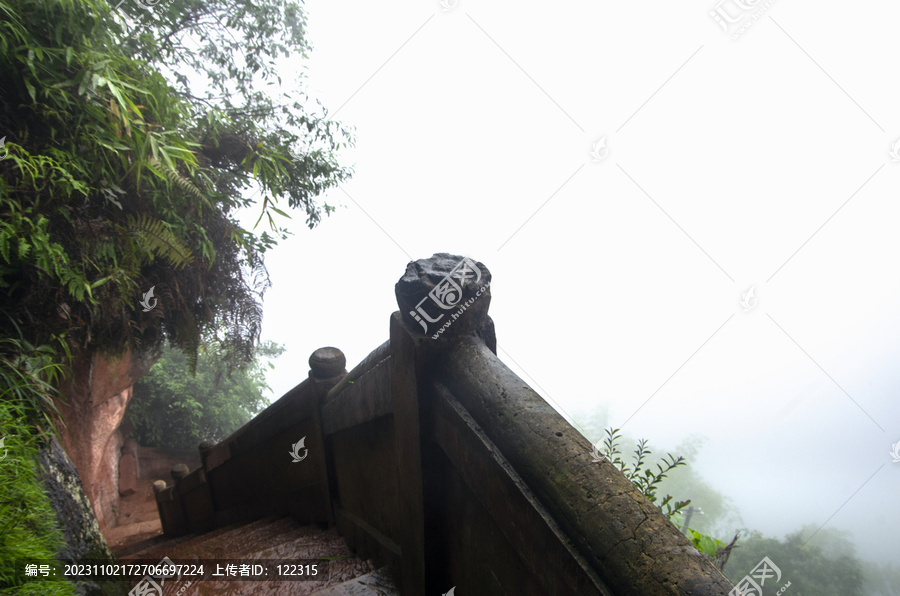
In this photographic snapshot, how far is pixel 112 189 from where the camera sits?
10.2 ft

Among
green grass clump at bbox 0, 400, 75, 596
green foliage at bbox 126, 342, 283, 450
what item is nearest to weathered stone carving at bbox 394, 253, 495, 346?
green grass clump at bbox 0, 400, 75, 596

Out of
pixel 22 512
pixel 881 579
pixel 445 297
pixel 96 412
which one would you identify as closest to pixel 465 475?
pixel 445 297

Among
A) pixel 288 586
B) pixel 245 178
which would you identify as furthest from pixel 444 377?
pixel 245 178

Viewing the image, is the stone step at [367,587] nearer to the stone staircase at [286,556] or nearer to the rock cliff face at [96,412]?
the stone staircase at [286,556]

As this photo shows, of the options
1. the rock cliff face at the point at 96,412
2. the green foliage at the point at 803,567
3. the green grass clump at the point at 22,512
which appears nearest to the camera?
the green grass clump at the point at 22,512

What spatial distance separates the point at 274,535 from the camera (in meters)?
3.20

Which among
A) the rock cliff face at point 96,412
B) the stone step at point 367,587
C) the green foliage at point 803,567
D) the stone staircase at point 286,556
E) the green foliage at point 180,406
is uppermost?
the green foliage at point 180,406

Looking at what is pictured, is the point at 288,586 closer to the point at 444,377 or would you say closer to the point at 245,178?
the point at 444,377

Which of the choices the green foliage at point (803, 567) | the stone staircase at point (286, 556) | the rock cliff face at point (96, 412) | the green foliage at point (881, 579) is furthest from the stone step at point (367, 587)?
the green foliage at point (881, 579)

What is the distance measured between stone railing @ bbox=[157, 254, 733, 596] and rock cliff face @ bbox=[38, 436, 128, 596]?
3.81 ft

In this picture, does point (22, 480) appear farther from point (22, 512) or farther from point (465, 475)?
point (465, 475)

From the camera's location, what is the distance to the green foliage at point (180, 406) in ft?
34.6

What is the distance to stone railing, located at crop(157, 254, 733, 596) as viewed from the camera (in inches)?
39.6

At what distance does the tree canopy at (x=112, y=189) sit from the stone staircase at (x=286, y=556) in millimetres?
1788
